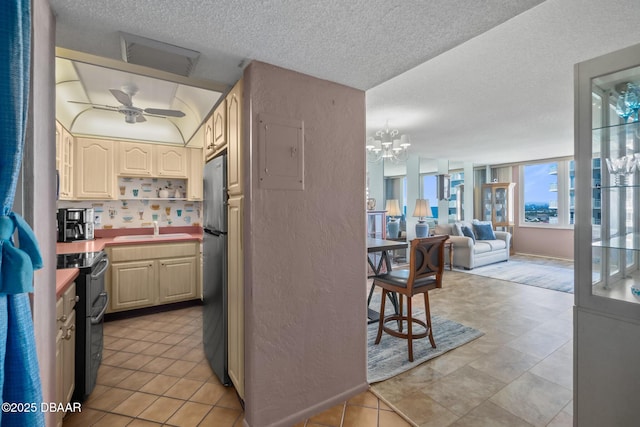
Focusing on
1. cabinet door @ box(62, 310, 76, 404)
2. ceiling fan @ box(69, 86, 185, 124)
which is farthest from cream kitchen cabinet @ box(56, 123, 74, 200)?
cabinet door @ box(62, 310, 76, 404)

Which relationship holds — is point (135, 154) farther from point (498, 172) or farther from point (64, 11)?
point (498, 172)

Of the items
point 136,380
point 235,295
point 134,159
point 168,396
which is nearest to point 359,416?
point 235,295

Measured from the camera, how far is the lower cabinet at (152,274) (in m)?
3.24

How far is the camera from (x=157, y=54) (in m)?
1.55

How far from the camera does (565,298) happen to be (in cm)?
395

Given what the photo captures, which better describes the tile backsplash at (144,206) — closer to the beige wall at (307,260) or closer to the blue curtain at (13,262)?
the beige wall at (307,260)

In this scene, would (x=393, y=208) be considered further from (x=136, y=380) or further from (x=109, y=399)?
(x=109, y=399)

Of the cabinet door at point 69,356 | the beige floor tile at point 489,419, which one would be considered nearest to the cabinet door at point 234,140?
the cabinet door at point 69,356

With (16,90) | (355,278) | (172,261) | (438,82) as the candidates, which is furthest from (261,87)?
(172,261)

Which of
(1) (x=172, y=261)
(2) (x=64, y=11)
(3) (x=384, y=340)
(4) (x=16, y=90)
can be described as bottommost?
(3) (x=384, y=340)

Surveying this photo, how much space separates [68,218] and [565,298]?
21.3ft

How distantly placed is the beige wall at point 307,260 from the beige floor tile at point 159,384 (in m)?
0.80

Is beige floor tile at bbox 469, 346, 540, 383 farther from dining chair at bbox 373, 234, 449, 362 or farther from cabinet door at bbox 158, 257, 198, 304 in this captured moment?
cabinet door at bbox 158, 257, 198, 304

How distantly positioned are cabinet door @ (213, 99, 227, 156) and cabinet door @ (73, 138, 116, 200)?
230 cm
